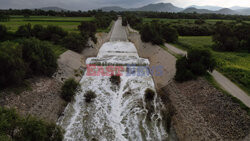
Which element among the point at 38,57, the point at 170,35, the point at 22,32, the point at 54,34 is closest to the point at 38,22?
the point at 22,32

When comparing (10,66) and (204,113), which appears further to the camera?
(10,66)

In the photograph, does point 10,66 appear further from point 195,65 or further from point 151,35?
point 151,35

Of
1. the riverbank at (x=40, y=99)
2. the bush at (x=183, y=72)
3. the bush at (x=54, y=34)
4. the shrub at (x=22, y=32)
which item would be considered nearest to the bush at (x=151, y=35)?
the bush at (x=183, y=72)

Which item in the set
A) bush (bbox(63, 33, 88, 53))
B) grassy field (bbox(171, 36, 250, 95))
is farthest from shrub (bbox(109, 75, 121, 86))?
bush (bbox(63, 33, 88, 53))

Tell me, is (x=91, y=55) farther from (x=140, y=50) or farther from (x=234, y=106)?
(x=234, y=106)

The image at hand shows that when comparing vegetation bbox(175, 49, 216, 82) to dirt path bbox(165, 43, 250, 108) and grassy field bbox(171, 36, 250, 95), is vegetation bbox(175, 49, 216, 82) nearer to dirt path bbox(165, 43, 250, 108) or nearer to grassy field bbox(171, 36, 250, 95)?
dirt path bbox(165, 43, 250, 108)

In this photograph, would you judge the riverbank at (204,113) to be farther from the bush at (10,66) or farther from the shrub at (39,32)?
the shrub at (39,32)

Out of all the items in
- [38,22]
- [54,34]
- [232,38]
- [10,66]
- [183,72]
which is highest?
[38,22]
